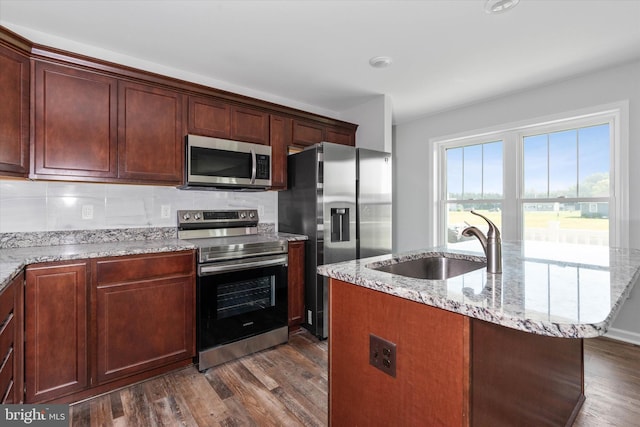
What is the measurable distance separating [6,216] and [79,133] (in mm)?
741

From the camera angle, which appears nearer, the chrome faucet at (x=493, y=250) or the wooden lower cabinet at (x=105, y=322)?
the chrome faucet at (x=493, y=250)

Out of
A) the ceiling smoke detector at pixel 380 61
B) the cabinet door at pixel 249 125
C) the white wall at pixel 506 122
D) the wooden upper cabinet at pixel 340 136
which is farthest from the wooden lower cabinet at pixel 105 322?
the white wall at pixel 506 122

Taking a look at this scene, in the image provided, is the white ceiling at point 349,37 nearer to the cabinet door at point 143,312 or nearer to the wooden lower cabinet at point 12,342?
the cabinet door at point 143,312

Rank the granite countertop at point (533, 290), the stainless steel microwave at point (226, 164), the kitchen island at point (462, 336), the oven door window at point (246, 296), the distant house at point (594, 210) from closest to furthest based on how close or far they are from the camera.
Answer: the granite countertop at point (533, 290) < the kitchen island at point (462, 336) < the oven door window at point (246, 296) < the stainless steel microwave at point (226, 164) < the distant house at point (594, 210)

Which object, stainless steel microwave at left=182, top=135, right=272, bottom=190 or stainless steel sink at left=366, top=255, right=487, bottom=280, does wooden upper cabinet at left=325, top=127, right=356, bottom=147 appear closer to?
stainless steel microwave at left=182, top=135, right=272, bottom=190

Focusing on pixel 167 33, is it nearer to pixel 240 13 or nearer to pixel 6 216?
pixel 240 13

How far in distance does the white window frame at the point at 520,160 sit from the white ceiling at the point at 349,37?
1.39ft

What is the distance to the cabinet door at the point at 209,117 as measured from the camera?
2568 millimetres

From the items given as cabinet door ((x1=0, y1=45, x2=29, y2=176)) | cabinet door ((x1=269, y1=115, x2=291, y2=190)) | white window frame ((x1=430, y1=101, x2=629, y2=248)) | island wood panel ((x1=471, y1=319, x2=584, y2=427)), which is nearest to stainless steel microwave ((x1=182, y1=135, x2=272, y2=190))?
cabinet door ((x1=269, y1=115, x2=291, y2=190))

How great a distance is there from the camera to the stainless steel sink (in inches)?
63.2

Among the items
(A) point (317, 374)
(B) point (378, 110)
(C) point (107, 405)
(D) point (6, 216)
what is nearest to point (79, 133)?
(D) point (6, 216)

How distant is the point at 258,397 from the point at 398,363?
128cm

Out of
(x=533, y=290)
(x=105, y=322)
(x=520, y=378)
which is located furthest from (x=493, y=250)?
(x=105, y=322)

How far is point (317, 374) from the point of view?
2199 millimetres
